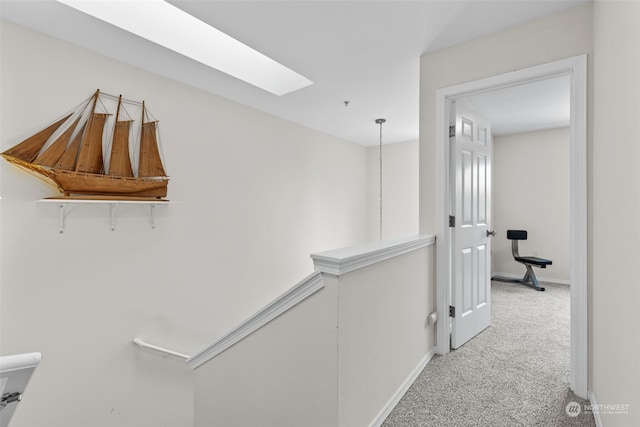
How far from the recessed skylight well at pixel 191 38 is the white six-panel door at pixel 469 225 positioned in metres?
1.50

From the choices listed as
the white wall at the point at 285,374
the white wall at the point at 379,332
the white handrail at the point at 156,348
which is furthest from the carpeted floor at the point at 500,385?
the white handrail at the point at 156,348

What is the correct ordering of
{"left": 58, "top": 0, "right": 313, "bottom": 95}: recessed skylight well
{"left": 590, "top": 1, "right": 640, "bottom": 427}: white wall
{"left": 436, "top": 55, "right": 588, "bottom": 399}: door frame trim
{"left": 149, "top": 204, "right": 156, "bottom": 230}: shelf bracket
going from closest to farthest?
{"left": 590, "top": 1, "right": 640, "bottom": 427}: white wall, {"left": 436, "top": 55, "right": 588, "bottom": 399}: door frame trim, {"left": 58, "top": 0, "right": 313, "bottom": 95}: recessed skylight well, {"left": 149, "top": 204, "right": 156, "bottom": 230}: shelf bracket

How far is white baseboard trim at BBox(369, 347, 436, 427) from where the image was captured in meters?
1.48

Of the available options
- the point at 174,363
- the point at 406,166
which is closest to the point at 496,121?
the point at 406,166

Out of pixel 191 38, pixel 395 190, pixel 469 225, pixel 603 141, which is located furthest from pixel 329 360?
pixel 395 190

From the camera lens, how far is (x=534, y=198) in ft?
15.4

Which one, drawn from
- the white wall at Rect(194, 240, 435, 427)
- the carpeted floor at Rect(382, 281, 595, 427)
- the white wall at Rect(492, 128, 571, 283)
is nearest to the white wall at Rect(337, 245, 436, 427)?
the white wall at Rect(194, 240, 435, 427)

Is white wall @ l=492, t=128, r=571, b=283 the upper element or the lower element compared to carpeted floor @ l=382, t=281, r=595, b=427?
upper

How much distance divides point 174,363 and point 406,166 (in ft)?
14.4

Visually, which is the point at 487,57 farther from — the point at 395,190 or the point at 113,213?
the point at 395,190

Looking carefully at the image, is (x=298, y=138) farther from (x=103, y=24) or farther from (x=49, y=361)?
(x=49, y=361)

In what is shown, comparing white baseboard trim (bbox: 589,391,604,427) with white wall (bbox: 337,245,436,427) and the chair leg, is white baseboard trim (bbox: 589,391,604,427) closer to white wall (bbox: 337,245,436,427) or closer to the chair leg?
white wall (bbox: 337,245,436,427)

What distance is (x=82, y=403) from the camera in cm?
Answer: 213

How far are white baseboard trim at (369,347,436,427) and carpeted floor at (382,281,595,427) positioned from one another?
0.03 meters
